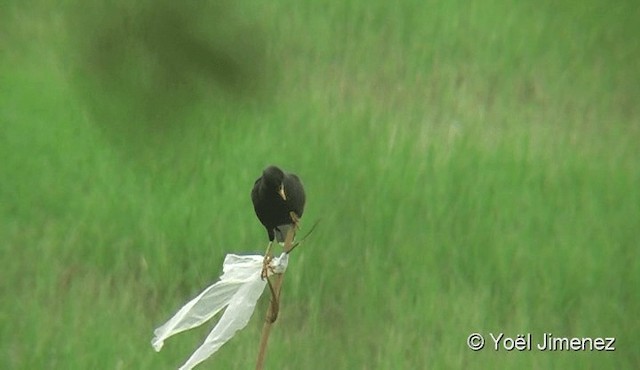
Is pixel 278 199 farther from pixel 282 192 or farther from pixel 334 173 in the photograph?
pixel 334 173

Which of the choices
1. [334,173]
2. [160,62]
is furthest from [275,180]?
[334,173]

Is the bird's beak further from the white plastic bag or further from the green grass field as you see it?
the green grass field

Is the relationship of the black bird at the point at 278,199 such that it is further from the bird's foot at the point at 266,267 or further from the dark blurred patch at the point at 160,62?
the dark blurred patch at the point at 160,62

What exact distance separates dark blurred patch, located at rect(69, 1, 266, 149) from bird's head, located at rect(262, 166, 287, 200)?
26 cm

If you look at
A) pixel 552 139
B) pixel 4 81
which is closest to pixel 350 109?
pixel 552 139

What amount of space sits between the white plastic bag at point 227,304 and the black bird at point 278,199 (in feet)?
0.06

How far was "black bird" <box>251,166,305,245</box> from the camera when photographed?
18.4 inches

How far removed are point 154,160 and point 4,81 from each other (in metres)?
0.20

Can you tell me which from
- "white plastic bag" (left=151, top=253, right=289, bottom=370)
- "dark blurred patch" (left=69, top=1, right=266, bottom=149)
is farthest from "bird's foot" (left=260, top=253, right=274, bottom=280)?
"dark blurred patch" (left=69, top=1, right=266, bottom=149)

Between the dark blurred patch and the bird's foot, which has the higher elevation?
the dark blurred patch

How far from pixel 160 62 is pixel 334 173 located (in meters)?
0.23

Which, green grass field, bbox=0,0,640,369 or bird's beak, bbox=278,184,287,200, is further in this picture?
green grass field, bbox=0,0,640,369

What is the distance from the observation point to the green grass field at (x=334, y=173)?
801mm

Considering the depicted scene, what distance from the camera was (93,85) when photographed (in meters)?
0.87
